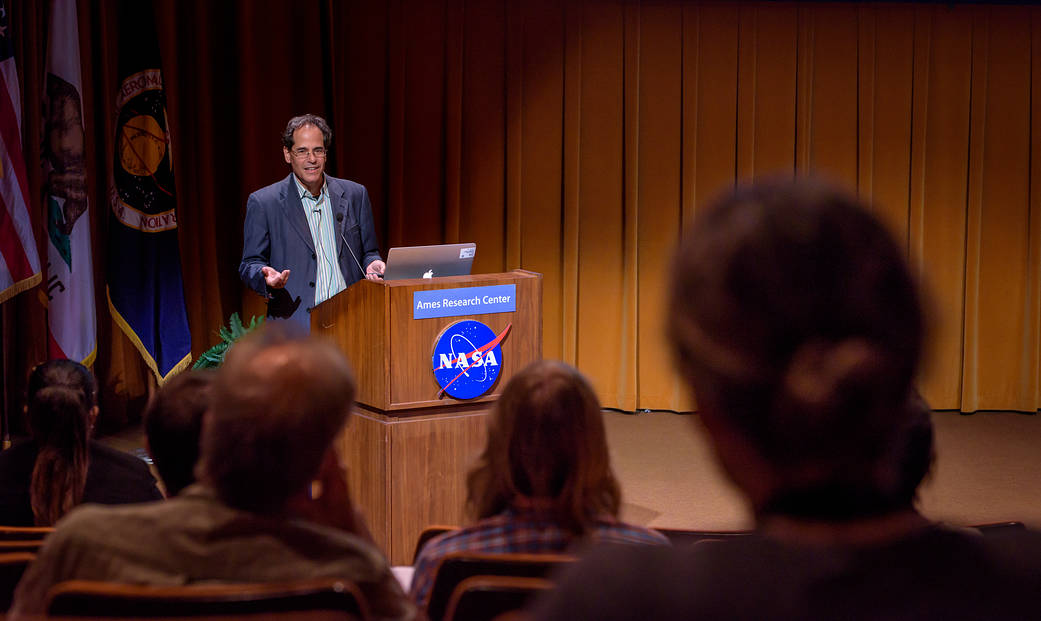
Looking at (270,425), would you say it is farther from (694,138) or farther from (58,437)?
(694,138)

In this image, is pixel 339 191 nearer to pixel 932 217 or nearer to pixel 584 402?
pixel 584 402

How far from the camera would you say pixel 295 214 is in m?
4.76

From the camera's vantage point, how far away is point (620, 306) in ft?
25.0

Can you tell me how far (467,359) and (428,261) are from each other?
15.4 inches

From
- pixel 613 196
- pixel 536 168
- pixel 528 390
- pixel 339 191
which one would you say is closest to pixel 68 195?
pixel 339 191

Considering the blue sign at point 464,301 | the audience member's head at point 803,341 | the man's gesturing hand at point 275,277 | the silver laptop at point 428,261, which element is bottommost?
the blue sign at point 464,301

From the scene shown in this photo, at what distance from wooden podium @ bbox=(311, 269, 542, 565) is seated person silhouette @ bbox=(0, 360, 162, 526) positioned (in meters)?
1.34

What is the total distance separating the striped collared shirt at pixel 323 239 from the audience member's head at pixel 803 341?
13.7 feet

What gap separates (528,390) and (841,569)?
4.51ft

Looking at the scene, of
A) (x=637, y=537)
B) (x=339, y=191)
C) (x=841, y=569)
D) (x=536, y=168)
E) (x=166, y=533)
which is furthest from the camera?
(x=536, y=168)

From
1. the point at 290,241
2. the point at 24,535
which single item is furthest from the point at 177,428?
the point at 290,241

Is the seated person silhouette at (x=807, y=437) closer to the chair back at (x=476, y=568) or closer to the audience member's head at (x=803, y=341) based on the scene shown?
the audience member's head at (x=803, y=341)

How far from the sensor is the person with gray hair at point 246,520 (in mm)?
1357

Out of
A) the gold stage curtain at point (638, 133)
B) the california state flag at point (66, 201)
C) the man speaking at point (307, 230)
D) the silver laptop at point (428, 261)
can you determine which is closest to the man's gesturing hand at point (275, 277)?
the man speaking at point (307, 230)
